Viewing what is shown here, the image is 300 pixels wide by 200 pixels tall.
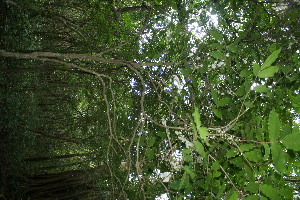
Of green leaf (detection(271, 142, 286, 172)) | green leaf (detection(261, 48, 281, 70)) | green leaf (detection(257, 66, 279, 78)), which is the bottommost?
green leaf (detection(271, 142, 286, 172))

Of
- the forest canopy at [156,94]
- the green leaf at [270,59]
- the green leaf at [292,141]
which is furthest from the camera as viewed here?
the forest canopy at [156,94]

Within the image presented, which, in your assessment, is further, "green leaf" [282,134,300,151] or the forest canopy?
the forest canopy

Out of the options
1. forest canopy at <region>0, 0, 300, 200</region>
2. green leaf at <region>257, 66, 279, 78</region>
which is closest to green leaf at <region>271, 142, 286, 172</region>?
forest canopy at <region>0, 0, 300, 200</region>

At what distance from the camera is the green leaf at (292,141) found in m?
1.02

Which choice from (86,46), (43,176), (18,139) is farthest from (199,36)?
(43,176)

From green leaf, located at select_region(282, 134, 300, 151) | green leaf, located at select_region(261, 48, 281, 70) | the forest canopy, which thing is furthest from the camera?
the forest canopy

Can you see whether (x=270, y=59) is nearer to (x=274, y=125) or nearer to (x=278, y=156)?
(x=274, y=125)

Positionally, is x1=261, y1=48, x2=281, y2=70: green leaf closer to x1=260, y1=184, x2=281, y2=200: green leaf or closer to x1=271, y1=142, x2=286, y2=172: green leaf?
x1=271, y1=142, x2=286, y2=172: green leaf

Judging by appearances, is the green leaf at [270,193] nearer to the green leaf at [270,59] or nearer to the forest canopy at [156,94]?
the forest canopy at [156,94]

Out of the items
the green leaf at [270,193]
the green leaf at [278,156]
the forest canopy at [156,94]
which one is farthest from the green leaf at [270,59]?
the green leaf at [270,193]

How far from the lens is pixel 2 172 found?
4.59m

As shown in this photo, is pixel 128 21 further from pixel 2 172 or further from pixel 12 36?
pixel 2 172

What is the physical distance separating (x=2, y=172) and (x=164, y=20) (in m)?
3.69

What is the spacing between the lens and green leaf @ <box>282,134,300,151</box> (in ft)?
3.36
